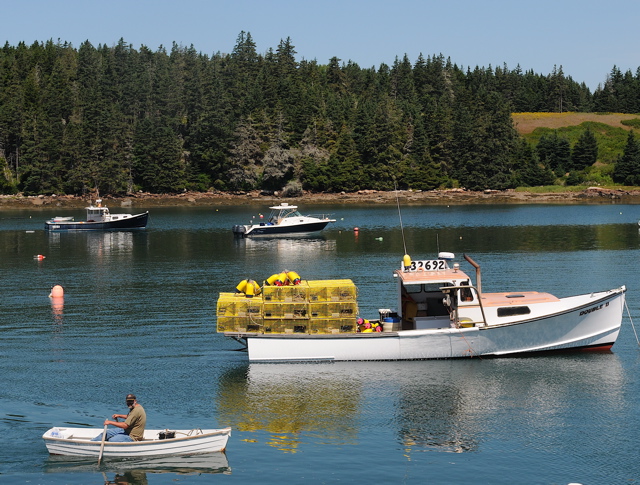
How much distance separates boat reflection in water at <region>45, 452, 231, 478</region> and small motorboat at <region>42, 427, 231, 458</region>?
182 mm

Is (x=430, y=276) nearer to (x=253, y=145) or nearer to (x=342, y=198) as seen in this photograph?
(x=342, y=198)

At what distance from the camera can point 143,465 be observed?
2497cm

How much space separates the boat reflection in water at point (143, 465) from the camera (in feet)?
80.2

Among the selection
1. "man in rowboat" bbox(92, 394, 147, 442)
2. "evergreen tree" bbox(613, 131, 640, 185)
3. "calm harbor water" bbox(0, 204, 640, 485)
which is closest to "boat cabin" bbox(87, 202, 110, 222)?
"calm harbor water" bbox(0, 204, 640, 485)

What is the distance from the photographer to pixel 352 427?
27828 millimetres

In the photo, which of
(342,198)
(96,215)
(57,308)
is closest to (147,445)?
(57,308)

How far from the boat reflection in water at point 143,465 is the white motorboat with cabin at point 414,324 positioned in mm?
9464

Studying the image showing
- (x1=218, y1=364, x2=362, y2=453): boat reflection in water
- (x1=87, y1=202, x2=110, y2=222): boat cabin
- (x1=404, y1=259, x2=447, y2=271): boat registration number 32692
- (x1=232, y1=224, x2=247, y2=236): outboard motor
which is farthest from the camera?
(x1=87, y1=202, x2=110, y2=222): boat cabin

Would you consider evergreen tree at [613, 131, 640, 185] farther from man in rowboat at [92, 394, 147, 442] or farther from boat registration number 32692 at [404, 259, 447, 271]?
man in rowboat at [92, 394, 147, 442]

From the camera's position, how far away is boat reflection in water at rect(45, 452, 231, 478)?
24438mm

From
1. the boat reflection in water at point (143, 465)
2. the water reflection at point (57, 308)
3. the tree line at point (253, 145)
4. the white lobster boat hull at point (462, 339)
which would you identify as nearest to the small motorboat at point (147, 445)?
the boat reflection in water at point (143, 465)

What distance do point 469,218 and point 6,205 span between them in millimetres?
92613

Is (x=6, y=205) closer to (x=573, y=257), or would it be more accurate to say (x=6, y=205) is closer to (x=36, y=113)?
(x=36, y=113)

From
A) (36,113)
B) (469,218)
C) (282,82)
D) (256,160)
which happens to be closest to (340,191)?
(256,160)
